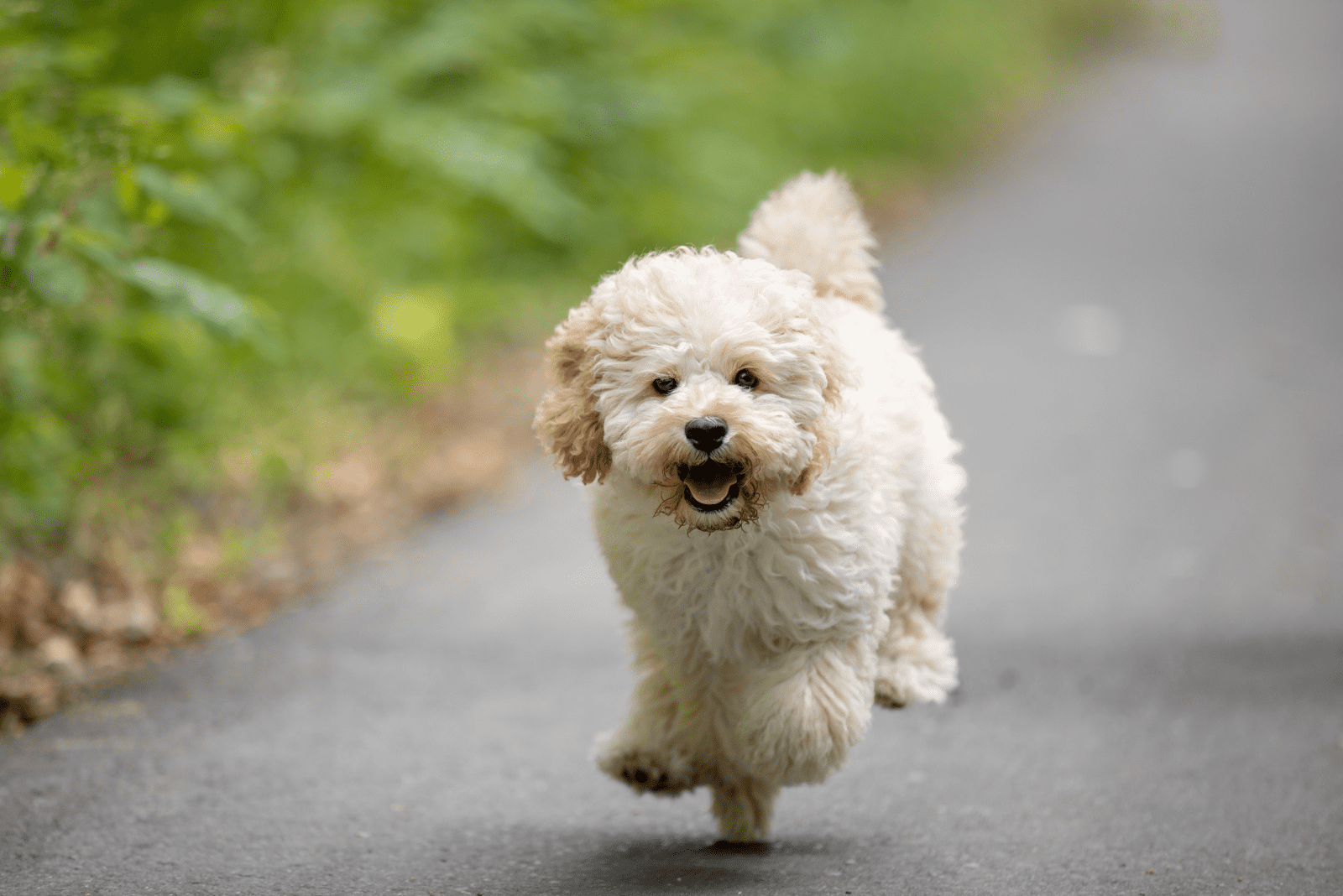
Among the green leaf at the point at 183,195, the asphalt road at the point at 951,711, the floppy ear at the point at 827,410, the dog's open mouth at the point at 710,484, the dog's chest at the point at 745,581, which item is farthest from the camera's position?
the green leaf at the point at 183,195

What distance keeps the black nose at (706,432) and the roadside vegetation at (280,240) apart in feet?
7.27

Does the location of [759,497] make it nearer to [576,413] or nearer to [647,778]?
[576,413]

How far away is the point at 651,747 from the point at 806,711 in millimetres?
597

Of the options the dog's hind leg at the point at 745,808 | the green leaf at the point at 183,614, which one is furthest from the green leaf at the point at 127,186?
the dog's hind leg at the point at 745,808

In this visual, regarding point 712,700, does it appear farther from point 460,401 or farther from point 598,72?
point 598,72

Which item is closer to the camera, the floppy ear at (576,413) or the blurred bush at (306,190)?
the floppy ear at (576,413)

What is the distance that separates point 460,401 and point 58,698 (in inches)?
183

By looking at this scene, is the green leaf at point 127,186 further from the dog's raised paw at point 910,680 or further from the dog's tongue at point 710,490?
the dog's raised paw at point 910,680

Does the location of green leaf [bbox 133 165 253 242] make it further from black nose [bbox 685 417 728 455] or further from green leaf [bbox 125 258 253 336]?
black nose [bbox 685 417 728 455]

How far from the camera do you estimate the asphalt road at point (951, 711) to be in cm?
401

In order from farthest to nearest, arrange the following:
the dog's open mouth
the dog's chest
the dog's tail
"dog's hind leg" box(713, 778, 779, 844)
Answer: the dog's tail < "dog's hind leg" box(713, 778, 779, 844) < the dog's chest < the dog's open mouth

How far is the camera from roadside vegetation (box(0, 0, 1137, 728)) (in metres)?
Result: 5.23

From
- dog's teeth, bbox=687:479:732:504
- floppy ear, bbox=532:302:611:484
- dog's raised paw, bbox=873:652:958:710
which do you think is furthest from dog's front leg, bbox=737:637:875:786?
floppy ear, bbox=532:302:611:484

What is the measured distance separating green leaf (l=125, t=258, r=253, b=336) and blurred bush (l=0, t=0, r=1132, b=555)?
0.01m
